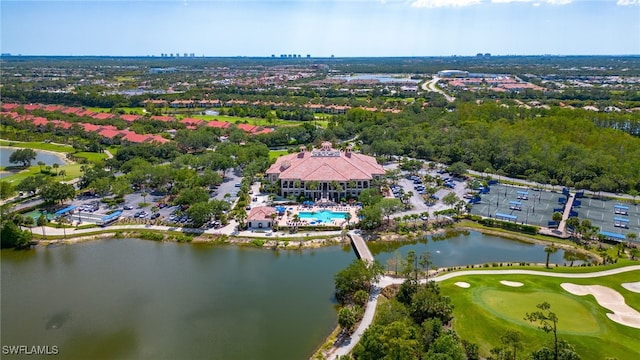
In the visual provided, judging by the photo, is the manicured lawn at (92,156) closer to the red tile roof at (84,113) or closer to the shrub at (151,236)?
the red tile roof at (84,113)

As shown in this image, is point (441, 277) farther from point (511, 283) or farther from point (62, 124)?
point (62, 124)

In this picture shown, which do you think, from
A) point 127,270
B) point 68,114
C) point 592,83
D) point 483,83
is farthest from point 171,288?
point 592,83

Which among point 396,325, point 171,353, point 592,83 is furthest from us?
point 592,83

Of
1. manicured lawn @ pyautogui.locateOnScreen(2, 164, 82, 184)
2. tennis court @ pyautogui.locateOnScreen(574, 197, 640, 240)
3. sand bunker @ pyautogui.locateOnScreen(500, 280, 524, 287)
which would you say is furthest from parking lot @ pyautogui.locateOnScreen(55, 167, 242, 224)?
tennis court @ pyautogui.locateOnScreen(574, 197, 640, 240)

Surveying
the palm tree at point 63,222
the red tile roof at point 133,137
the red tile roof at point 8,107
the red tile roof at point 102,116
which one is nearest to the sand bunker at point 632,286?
the palm tree at point 63,222

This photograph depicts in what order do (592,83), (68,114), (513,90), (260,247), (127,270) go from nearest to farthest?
(127,270), (260,247), (68,114), (513,90), (592,83)

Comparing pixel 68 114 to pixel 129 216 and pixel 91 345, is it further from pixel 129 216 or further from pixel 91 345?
pixel 91 345

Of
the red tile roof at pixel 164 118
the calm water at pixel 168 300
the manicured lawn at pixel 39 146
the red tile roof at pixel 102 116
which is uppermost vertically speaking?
the red tile roof at pixel 102 116

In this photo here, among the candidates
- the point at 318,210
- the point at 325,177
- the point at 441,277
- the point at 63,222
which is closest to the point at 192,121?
the point at 63,222
